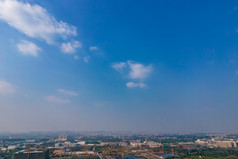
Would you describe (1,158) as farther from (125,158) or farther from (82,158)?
(125,158)

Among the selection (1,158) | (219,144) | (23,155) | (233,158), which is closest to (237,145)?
Result: (219,144)

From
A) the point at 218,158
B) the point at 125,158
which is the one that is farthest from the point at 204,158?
the point at 125,158

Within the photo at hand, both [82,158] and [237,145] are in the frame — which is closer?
[82,158]

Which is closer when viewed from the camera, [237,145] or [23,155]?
[23,155]

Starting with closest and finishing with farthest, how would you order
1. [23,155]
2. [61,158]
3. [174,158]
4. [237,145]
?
[23,155] → [174,158] → [61,158] → [237,145]

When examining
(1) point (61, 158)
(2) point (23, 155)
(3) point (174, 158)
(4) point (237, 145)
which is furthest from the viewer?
(4) point (237, 145)

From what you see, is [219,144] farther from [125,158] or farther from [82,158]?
[82,158]

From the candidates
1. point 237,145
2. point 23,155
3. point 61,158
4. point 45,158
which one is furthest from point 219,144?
point 23,155

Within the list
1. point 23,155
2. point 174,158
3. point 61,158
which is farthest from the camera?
point 61,158
